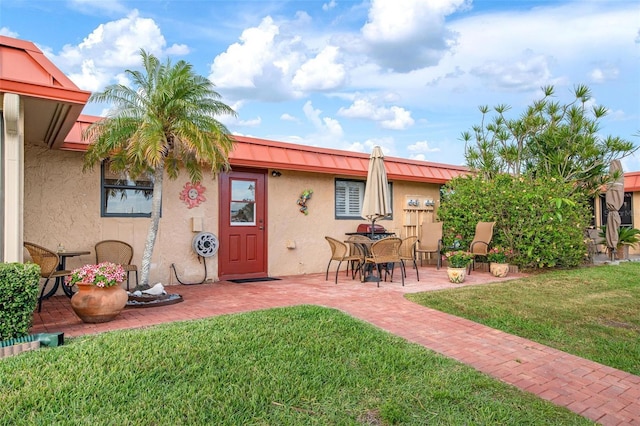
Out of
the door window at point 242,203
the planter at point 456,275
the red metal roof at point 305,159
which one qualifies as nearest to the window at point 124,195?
the red metal roof at point 305,159

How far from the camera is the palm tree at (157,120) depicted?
4.89 metres

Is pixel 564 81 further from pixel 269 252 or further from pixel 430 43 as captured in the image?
pixel 269 252

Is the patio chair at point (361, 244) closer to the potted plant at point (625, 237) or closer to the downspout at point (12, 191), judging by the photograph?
the downspout at point (12, 191)

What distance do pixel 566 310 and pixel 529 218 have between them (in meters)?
3.64

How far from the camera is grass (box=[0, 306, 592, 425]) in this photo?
7.45 feet

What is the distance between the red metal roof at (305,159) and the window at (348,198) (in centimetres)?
46

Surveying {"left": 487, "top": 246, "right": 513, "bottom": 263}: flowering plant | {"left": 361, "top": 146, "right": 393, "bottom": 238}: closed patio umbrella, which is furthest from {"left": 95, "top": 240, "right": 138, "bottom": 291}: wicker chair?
{"left": 487, "top": 246, "right": 513, "bottom": 263}: flowering plant

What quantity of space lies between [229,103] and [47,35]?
4135mm

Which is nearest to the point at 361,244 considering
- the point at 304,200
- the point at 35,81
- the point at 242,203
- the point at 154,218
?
the point at 304,200

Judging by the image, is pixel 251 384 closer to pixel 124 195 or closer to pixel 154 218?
pixel 154 218

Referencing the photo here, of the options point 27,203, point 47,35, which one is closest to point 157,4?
point 47,35

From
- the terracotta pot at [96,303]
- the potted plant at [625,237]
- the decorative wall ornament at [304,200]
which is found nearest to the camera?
the terracotta pot at [96,303]

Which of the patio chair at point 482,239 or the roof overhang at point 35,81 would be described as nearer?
the roof overhang at point 35,81

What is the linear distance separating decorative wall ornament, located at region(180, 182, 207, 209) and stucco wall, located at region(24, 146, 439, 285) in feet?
0.27
